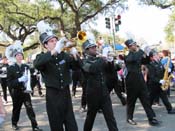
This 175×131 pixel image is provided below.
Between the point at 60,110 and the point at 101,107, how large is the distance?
124 cm

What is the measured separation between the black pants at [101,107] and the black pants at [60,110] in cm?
101

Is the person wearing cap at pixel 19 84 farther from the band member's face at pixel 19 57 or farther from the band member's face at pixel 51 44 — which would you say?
the band member's face at pixel 51 44

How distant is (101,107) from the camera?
6535mm

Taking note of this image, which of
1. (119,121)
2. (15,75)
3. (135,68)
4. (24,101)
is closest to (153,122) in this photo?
(119,121)

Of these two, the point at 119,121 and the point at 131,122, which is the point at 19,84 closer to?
the point at 119,121

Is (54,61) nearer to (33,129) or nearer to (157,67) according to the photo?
(33,129)

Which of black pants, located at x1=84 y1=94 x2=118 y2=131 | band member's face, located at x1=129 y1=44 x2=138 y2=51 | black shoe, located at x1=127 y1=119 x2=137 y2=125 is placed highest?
band member's face, located at x1=129 y1=44 x2=138 y2=51

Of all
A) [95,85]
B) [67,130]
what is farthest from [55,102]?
[95,85]

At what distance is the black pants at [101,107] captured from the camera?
6.31 meters

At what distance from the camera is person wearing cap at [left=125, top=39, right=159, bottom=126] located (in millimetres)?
8039

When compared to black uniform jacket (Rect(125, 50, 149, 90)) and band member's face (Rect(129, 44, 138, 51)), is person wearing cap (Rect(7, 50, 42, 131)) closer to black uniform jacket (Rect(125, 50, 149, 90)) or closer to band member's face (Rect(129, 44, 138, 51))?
black uniform jacket (Rect(125, 50, 149, 90))

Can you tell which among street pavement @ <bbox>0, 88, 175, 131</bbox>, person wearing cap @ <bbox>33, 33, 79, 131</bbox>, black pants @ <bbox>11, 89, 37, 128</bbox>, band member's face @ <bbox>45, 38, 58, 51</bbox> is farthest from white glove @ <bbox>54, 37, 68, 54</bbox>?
street pavement @ <bbox>0, 88, 175, 131</bbox>

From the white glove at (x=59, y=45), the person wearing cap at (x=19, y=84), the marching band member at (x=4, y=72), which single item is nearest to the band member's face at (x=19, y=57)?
the person wearing cap at (x=19, y=84)

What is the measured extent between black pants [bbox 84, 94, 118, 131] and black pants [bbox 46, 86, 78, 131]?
101 centimetres
